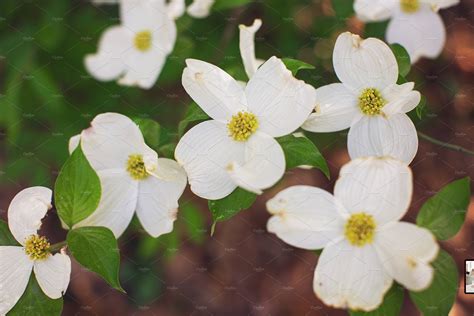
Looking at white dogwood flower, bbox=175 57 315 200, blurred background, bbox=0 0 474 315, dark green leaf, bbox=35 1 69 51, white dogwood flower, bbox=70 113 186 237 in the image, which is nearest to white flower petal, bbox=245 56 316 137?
white dogwood flower, bbox=175 57 315 200

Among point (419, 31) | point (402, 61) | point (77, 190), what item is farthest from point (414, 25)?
point (77, 190)

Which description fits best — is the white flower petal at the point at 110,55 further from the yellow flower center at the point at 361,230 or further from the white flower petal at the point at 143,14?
the yellow flower center at the point at 361,230

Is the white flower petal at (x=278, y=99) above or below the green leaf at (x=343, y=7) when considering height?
above

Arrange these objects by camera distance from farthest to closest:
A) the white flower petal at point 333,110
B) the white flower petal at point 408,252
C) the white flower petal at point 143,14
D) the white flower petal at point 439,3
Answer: the white flower petal at point 143,14
the white flower petal at point 439,3
the white flower petal at point 333,110
the white flower petal at point 408,252

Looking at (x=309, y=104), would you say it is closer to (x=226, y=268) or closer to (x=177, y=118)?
(x=177, y=118)

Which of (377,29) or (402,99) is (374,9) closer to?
(377,29)

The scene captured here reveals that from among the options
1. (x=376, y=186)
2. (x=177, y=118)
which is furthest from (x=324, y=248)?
(x=177, y=118)

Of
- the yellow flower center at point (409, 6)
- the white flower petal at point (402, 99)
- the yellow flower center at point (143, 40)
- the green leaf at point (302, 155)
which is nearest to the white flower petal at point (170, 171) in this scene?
the green leaf at point (302, 155)
